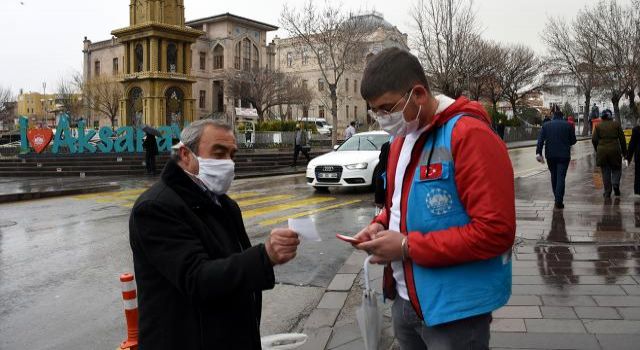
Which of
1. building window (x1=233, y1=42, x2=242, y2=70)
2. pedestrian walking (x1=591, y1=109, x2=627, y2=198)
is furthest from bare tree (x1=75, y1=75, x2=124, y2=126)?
pedestrian walking (x1=591, y1=109, x2=627, y2=198)

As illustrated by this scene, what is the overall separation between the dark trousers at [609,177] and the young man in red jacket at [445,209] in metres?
11.6

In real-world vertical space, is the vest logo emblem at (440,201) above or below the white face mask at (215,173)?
below

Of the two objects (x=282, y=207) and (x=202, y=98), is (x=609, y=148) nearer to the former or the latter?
(x=282, y=207)

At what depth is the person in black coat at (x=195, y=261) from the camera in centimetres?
218

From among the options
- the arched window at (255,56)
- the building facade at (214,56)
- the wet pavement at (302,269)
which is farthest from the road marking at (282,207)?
the arched window at (255,56)

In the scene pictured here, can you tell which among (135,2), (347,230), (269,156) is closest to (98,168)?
(269,156)

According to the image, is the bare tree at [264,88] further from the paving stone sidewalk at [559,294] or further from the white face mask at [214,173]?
the white face mask at [214,173]

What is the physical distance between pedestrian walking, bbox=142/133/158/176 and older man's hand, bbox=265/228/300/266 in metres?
20.6

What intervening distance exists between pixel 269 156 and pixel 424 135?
2450cm

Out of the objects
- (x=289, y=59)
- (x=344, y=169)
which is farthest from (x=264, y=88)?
(x=344, y=169)

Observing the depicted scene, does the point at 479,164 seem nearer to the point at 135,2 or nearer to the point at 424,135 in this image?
the point at 424,135

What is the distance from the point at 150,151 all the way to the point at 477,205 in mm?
21625

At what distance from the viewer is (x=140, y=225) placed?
2.28m

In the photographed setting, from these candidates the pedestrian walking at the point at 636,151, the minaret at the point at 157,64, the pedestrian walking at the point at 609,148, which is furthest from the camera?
the minaret at the point at 157,64
